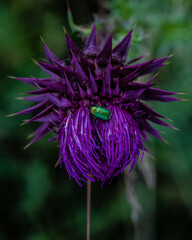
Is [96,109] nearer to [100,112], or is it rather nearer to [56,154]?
Answer: [100,112]

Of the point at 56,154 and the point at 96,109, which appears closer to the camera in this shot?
the point at 96,109

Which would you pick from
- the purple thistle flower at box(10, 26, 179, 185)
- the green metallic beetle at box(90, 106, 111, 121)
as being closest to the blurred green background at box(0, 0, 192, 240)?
the purple thistle flower at box(10, 26, 179, 185)

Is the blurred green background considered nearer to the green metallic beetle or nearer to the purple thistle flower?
the purple thistle flower

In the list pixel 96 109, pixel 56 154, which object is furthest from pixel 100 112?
pixel 56 154

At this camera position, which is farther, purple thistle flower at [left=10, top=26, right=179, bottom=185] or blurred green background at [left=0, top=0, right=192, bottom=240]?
blurred green background at [left=0, top=0, right=192, bottom=240]

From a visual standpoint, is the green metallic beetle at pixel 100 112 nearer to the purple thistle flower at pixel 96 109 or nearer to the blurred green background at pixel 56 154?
the purple thistle flower at pixel 96 109
